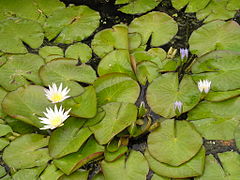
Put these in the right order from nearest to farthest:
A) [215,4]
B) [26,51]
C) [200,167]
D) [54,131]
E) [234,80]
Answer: [200,167], [54,131], [234,80], [26,51], [215,4]

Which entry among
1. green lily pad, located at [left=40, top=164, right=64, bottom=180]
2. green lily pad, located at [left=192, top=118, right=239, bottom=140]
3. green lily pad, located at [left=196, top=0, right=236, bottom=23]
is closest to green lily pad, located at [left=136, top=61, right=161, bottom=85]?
green lily pad, located at [left=192, top=118, right=239, bottom=140]

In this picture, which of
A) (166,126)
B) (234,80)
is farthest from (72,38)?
(234,80)

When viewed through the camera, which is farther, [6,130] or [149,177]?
[6,130]

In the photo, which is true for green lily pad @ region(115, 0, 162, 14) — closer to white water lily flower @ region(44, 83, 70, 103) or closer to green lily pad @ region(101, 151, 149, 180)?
white water lily flower @ region(44, 83, 70, 103)

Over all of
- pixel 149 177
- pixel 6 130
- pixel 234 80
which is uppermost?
pixel 234 80

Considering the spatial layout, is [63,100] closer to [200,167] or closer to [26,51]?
[26,51]

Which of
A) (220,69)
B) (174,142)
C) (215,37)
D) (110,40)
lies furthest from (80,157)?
(215,37)
